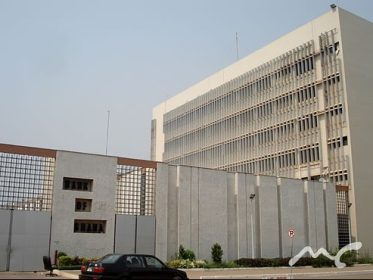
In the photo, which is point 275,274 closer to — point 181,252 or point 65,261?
point 181,252

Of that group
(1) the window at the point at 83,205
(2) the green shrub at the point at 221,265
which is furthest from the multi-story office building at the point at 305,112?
(1) the window at the point at 83,205

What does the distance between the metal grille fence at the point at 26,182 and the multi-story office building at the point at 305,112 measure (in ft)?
109

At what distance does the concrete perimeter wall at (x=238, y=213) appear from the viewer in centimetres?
4038

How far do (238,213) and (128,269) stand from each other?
26.6 m

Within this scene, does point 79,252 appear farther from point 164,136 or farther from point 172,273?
point 164,136

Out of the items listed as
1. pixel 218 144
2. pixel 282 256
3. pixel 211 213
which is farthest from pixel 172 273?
pixel 218 144

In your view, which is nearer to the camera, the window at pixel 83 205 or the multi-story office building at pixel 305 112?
the window at pixel 83 205

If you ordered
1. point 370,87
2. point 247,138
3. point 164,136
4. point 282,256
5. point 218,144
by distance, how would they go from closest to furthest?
point 282,256
point 370,87
point 247,138
point 218,144
point 164,136

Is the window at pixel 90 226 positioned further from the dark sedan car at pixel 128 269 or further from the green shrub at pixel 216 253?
the dark sedan car at pixel 128 269

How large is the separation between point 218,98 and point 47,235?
155 ft

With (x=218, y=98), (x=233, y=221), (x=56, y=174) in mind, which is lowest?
(x=233, y=221)

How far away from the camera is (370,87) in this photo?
189 feet

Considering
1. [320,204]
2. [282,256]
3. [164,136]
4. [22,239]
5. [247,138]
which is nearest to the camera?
[22,239]

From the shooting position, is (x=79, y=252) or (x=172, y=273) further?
(x=79, y=252)
